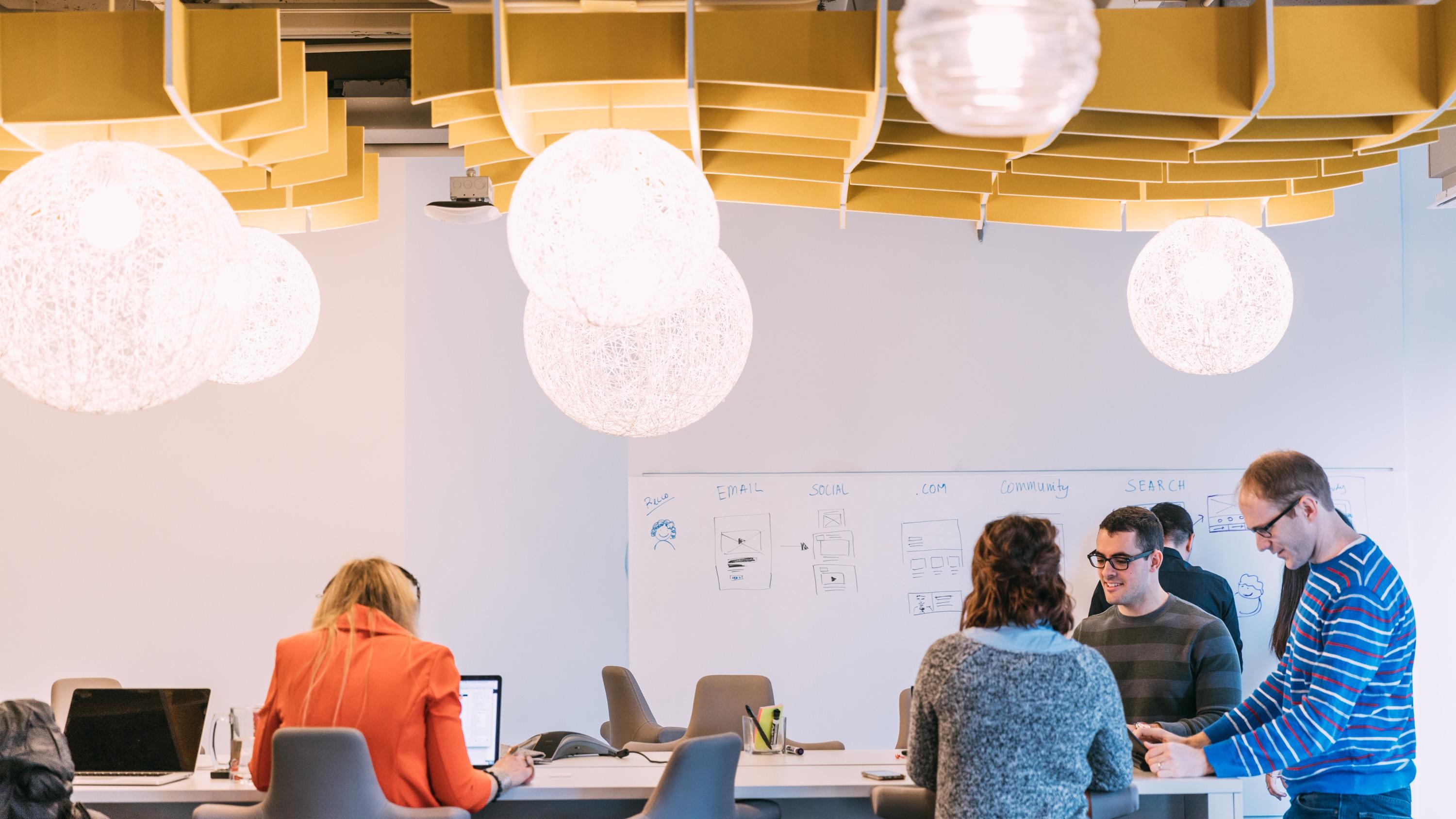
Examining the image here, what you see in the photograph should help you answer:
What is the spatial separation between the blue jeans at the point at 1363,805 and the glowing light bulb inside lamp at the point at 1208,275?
199cm

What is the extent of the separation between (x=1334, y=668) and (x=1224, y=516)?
378 centimetres

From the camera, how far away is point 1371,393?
6.52 meters

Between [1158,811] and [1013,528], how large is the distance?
144 cm

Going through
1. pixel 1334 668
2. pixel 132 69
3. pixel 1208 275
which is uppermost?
pixel 132 69

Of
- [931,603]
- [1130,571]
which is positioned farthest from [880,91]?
[931,603]

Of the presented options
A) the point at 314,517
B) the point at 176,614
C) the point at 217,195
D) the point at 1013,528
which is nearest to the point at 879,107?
the point at 1013,528

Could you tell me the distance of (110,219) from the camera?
112 inches

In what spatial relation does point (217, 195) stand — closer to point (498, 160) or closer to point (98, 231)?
point (98, 231)

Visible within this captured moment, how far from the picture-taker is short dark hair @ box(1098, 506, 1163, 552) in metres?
3.70

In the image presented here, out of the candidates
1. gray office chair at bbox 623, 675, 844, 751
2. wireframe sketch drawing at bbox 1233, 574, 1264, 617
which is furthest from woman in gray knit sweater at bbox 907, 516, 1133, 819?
wireframe sketch drawing at bbox 1233, 574, 1264, 617

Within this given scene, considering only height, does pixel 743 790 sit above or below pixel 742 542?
below

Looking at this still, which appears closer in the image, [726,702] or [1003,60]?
[1003,60]

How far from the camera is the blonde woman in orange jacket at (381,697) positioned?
317 cm

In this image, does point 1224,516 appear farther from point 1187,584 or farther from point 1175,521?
point 1187,584
